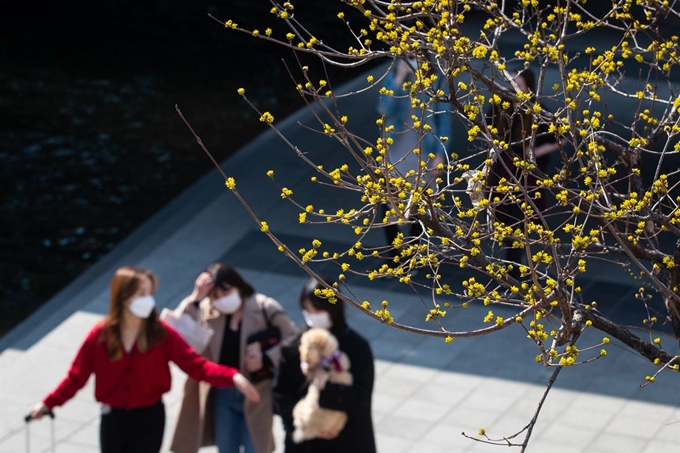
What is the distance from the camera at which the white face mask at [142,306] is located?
288 inches

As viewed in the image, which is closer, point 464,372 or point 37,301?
point 464,372

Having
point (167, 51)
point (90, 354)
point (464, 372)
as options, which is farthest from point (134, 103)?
point (90, 354)

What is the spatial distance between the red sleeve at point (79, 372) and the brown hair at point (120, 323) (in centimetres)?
7

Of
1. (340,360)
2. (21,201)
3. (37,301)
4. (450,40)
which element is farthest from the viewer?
(21,201)

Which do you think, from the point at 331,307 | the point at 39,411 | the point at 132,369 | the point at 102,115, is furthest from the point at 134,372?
the point at 102,115

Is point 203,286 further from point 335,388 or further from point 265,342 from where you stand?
point 335,388

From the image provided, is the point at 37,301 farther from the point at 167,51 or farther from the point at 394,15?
the point at 167,51

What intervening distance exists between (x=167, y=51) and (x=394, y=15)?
1973cm

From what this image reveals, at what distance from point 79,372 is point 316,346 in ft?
4.79

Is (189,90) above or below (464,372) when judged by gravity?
below

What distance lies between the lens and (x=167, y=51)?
24.0 metres

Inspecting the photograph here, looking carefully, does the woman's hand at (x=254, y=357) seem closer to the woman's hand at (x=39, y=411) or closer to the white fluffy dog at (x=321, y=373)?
the white fluffy dog at (x=321, y=373)

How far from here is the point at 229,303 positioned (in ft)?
25.2

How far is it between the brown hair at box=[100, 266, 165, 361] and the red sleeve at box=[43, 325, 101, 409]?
0.24 feet
